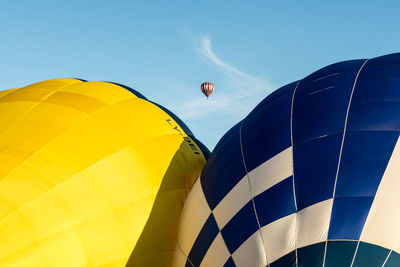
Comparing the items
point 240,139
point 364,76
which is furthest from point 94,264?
point 364,76

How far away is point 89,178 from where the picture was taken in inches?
235

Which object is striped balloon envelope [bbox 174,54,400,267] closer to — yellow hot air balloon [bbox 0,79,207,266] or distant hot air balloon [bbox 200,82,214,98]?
yellow hot air balloon [bbox 0,79,207,266]

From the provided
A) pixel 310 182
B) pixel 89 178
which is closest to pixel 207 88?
pixel 89 178

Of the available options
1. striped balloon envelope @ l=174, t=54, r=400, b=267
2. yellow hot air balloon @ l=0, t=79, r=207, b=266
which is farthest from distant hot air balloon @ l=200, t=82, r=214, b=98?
striped balloon envelope @ l=174, t=54, r=400, b=267

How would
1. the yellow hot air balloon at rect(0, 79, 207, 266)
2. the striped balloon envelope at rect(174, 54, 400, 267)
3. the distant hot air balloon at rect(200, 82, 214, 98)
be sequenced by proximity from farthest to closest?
1. the distant hot air balloon at rect(200, 82, 214, 98)
2. the yellow hot air balloon at rect(0, 79, 207, 266)
3. the striped balloon envelope at rect(174, 54, 400, 267)

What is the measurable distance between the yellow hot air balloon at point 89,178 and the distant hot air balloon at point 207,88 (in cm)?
758

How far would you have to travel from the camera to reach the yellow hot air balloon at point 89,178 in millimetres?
5469

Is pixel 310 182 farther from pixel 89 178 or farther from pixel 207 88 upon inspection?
pixel 207 88

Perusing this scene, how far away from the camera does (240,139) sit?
19.6 feet

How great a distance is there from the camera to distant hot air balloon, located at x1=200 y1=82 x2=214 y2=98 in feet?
48.4

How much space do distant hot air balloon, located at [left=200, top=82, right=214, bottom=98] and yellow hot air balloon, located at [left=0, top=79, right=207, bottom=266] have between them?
24.9 ft

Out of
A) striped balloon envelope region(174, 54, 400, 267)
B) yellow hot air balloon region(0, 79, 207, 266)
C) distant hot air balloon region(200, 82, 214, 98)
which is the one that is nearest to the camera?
striped balloon envelope region(174, 54, 400, 267)

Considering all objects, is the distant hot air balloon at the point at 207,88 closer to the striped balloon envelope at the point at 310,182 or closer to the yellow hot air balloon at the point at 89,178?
the yellow hot air balloon at the point at 89,178

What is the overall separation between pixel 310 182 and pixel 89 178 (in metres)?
Answer: 2.40
